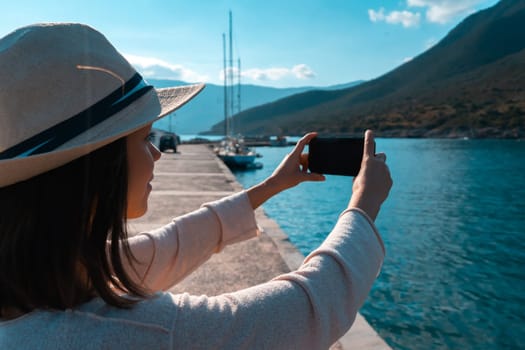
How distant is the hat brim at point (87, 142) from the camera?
0.75m

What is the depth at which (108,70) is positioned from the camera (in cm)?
84

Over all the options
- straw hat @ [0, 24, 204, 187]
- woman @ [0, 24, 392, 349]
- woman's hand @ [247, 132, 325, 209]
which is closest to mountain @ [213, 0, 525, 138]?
woman's hand @ [247, 132, 325, 209]

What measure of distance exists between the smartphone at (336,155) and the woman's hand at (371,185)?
0.14m

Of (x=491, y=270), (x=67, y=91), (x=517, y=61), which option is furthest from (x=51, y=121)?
(x=517, y=61)

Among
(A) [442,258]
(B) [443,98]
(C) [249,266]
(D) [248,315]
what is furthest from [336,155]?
(B) [443,98]

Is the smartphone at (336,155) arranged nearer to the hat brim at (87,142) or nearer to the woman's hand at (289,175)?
the woman's hand at (289,175)

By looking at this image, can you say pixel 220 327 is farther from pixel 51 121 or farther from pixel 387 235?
pixel 387 235

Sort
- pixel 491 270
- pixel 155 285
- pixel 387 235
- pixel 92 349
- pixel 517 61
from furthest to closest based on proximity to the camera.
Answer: pixel 517 61, pixel 387 235, pixel 491 270, pixel 155 285, pixel 92 349

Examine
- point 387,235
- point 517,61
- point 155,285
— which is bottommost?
point 387,235

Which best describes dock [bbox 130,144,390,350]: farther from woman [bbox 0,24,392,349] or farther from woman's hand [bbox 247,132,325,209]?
woman [bbox 0,24,392,349]

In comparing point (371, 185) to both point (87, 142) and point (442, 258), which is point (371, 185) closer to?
point (87, 142)

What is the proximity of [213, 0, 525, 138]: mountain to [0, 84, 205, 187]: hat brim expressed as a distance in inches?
3491

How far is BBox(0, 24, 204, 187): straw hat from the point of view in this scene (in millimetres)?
764

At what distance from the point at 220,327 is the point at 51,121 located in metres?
0.49
